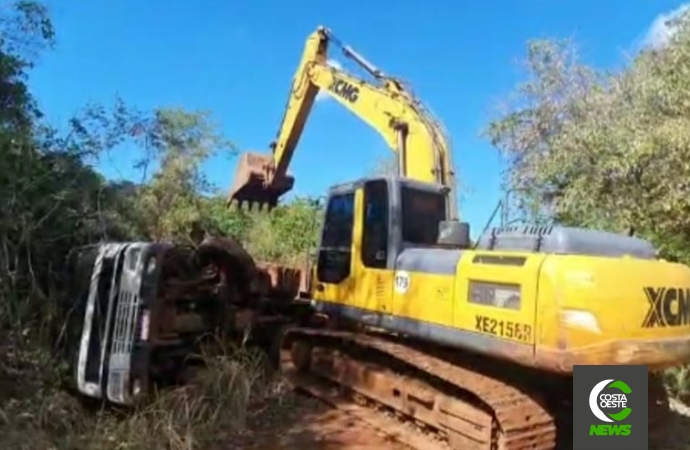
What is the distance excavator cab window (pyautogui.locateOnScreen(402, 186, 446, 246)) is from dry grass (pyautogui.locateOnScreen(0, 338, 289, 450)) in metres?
1.94

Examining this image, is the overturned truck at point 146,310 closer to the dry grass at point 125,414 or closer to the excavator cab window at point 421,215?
the dry grass at point 125,414

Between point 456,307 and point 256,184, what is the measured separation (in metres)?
4.60

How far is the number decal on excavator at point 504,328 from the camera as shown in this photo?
4.25 m

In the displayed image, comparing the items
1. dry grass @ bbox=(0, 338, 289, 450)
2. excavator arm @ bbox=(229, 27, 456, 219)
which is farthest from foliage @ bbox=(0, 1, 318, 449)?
excavator arm @ bbox=(229, 27, 456, 219)

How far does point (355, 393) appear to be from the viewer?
19.5ft

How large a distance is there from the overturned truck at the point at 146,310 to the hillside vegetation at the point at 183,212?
22 cm

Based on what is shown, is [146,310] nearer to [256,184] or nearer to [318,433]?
[318,433]

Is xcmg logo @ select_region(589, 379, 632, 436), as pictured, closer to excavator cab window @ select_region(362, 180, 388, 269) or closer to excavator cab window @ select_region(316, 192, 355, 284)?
excavator cab window @ select_region(362, 180, 388, 269)

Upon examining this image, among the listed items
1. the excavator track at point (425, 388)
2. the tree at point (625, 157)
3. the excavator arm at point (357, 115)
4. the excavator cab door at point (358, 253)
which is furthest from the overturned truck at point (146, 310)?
the tree at point (625, 157)

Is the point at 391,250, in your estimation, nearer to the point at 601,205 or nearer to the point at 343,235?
the point at 343,235

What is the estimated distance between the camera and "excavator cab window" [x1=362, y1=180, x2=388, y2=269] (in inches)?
229

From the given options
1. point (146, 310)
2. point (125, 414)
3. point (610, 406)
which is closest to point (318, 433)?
point (125, 414)

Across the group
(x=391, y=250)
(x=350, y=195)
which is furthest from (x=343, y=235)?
(x=391, y=250)

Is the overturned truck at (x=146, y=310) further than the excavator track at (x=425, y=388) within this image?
Yes
